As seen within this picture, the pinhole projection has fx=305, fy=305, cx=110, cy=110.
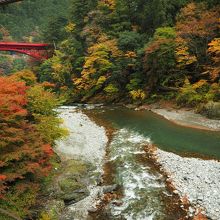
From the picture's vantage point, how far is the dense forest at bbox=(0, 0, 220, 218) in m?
10.8

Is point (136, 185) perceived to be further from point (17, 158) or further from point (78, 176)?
point (17, 158)

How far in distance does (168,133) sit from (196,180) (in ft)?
25.0

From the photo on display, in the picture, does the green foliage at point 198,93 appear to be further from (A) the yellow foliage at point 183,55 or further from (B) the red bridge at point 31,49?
(B) the red bridge at point 31,49

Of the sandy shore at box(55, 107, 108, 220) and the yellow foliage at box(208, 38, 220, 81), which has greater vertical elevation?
the yellow foliage at box(208, 38, 220, 81)

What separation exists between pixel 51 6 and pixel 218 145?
327ft

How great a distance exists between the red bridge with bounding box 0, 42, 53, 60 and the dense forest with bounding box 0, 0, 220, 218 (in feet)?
9.59

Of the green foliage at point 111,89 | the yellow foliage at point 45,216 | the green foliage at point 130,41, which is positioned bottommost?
the green foliage at point 111,89

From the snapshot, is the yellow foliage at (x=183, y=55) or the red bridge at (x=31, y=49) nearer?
the yellow foliage at (x=183, y=55)

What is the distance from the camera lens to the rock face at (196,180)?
36.2 feet

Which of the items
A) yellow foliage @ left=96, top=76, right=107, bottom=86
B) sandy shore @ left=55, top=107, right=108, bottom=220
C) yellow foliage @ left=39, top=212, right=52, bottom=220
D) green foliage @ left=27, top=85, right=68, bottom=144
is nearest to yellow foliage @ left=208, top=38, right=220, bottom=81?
sandy shore @ left=55, top=107, right=108, bottom=220

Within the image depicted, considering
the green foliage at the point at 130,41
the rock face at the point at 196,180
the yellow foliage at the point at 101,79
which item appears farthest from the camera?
the yellow foliage at the point at 101,79

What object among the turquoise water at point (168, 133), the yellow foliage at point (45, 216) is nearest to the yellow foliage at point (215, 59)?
the turquoise water at point (168, 133)

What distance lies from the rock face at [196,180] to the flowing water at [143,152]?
0.71 metres

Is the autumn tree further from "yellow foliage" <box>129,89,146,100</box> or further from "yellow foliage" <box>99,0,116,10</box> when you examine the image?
"yellow foliage" <box>99,0,116,10</box>
